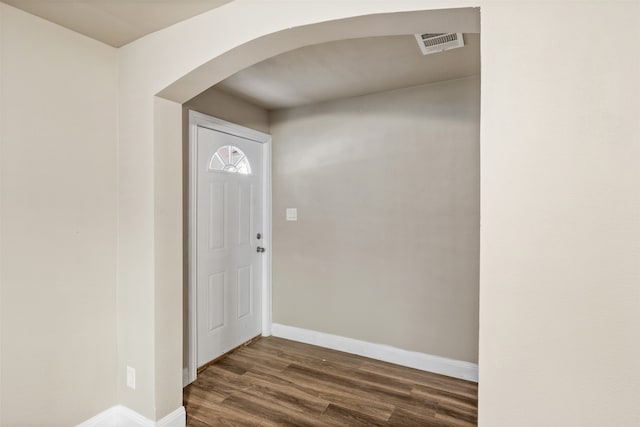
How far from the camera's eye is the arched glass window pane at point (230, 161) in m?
2.84

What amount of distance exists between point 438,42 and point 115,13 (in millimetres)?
1819

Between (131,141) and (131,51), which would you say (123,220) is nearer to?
(131,141)

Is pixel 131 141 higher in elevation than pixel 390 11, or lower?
lower

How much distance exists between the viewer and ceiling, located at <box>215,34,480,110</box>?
2066 mm

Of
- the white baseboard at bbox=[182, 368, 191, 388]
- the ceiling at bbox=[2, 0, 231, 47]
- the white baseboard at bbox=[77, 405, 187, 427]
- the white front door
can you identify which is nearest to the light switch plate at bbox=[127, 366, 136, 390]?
the white baseboard at bbox=[77, 405, 187, 427]

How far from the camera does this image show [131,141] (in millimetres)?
1930

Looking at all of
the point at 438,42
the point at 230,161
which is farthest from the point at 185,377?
the point at 438,42

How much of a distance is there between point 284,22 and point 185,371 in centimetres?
250

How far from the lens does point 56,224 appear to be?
1732 millimetres

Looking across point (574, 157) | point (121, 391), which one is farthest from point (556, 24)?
point (121, 391)

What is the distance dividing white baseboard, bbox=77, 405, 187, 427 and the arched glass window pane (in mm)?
1834

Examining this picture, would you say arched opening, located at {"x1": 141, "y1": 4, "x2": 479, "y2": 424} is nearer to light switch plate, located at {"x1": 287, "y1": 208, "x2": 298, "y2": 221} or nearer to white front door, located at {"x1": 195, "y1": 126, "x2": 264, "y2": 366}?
white front door, located at {"x1": 195, "y1": 126, "x2": 264, "y2": 366}

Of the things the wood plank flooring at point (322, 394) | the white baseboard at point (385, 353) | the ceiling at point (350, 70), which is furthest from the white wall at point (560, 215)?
the white baseboard at point (385, 353)

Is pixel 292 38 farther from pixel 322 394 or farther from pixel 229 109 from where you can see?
pixel 322 394
